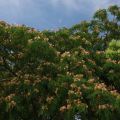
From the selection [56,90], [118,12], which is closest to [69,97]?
[56,90]

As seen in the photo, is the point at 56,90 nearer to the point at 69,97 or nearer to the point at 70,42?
the point at 69,97

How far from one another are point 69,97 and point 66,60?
260 cm

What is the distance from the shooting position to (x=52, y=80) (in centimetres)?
1977

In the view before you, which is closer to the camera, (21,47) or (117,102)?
(117,102)

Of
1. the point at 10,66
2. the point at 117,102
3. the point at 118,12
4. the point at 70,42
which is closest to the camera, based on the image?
the point at 117,102

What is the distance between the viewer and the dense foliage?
728 inches

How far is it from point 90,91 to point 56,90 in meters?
1.19

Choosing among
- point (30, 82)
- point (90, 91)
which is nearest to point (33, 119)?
point (30, 82)

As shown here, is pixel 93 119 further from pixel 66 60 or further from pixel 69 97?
pixel 66 60

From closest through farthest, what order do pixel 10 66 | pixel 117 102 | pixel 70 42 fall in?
1. pixel 117 102
2. pixel 10 66
3. pixel 70 42

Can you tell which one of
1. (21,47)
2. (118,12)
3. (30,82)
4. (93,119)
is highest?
(118,12)

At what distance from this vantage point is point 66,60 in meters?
21.0

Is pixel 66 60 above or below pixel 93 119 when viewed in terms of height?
above

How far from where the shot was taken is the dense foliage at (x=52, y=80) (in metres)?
18.5
